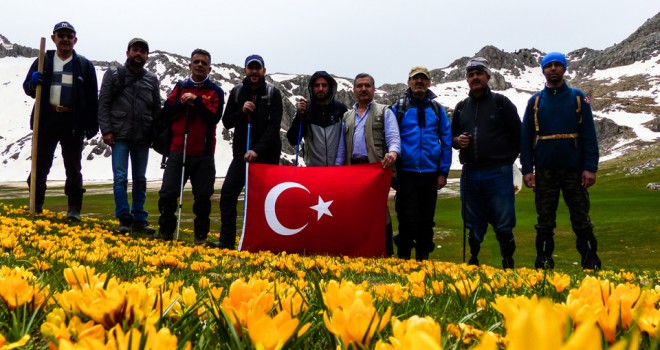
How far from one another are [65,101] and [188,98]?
9.06 feet

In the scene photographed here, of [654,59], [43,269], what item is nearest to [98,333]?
[43,269]

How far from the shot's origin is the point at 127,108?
9422mm

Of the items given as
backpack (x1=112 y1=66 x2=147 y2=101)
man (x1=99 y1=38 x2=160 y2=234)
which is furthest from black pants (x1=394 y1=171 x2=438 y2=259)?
backpack (x1=112 y1=66 x2=147 y2=101)

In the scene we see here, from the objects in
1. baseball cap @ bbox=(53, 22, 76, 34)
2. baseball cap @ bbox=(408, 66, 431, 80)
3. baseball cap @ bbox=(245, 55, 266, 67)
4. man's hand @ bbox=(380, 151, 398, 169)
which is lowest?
man's hand @ bbox=(380, 151, 398, 169)

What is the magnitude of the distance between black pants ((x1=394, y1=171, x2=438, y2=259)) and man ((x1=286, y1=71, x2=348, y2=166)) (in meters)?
1.44

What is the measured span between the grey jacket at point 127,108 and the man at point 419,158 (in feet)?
16.7

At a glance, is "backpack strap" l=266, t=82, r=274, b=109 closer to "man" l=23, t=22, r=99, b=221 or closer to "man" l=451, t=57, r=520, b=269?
"man" l=451, t=57, r=520, b=269

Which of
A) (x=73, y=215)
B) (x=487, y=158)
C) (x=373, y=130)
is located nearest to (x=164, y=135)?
(x=73, y=215)

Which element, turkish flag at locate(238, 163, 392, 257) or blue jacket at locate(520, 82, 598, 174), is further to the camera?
turkish flag at locate(238, 163, 392, 257)

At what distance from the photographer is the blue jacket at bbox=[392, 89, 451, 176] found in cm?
834

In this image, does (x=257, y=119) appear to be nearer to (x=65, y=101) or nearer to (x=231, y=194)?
(x=231, y=194)

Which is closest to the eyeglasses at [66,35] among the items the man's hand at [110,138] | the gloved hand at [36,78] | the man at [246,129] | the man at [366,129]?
the gloved hand at [36,78]

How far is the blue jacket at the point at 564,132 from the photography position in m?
7.57

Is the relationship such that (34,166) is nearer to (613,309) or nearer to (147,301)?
(147,301)
